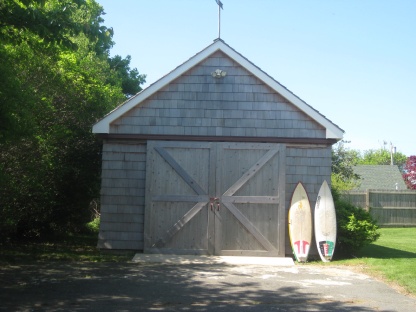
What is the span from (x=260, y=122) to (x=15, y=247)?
6.81 m

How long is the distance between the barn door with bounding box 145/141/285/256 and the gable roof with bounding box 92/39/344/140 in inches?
41.6

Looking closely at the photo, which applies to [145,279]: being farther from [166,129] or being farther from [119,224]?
[166,129]

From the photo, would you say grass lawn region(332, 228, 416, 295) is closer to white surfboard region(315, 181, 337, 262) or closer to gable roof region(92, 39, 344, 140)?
white surfboard region(315, 181, 337, 262)

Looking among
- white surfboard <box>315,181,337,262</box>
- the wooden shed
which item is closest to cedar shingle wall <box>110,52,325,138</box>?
the wooden shed

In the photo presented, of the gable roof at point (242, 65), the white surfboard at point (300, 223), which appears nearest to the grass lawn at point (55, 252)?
the gable roof at point (242, 65)

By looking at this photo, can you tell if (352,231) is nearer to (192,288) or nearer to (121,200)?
(192,288)

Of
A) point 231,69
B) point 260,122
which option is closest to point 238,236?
point 260,122

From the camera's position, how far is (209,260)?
436 inches

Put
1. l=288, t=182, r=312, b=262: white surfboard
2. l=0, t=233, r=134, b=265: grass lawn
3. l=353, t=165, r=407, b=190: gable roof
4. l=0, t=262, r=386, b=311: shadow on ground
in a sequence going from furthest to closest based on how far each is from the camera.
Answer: l=353, t=165, r=407, b=190: gable roof < l=288, t=182, r=312, b=262: white surfboard < l=0, t=233, r=134, b=265: grass lawn < l=0, t=262, r=386, b=311: shadow on ground

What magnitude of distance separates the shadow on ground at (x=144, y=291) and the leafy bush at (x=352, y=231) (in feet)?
11.0

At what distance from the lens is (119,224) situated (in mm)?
11758

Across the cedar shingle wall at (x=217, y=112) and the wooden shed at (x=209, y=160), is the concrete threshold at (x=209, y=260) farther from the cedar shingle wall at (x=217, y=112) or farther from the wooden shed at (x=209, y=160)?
the cedar shingle wall at (x=217, y=112)

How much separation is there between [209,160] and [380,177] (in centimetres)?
3064

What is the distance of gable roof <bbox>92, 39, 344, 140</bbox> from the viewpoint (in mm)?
11672
